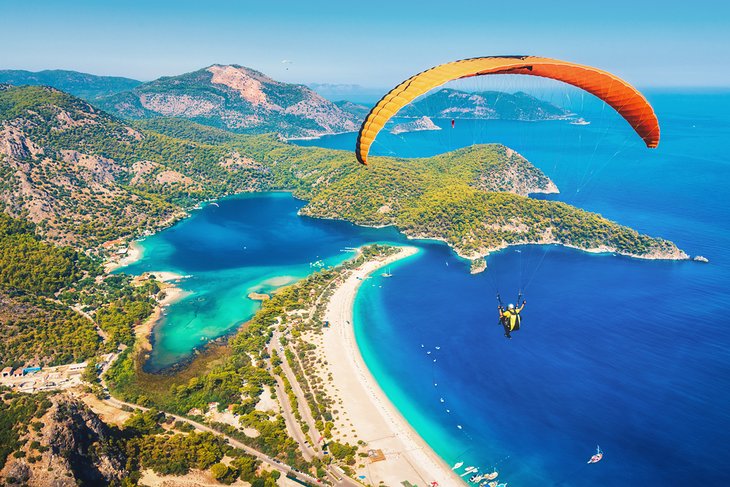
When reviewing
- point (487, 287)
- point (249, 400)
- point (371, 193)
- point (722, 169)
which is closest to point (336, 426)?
point (249, 400)

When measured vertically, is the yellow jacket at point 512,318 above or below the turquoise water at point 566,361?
above

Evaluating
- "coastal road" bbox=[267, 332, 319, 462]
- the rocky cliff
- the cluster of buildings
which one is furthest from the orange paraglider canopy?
the cluster of buildings

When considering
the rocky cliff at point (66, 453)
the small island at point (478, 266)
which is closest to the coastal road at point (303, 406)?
the rocky cliff at point (66, 453)

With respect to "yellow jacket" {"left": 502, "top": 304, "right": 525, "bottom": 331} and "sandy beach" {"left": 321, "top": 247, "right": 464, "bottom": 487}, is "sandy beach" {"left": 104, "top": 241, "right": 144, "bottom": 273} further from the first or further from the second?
"yellow jacket" {"left": 502, "top": 304, "right": 525, "bottom": 331}

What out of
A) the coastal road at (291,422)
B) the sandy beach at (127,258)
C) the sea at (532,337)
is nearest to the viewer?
the coastal road at (291,422)

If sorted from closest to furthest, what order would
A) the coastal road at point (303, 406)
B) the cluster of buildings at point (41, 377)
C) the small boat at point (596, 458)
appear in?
the small boat at point (596, 458) < the coastal road at point (303, 406) < the cluster of buildings at point (41, 377)

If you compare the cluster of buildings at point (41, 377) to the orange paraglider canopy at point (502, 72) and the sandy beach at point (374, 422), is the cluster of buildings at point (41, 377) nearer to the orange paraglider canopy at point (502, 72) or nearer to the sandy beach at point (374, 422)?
the sandy beach at point (374, 422)
